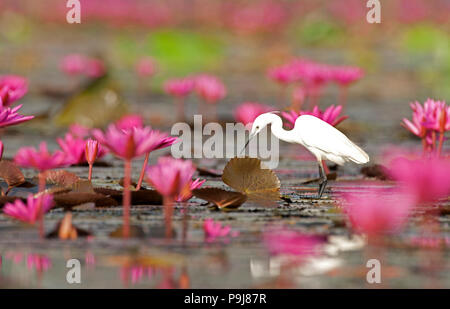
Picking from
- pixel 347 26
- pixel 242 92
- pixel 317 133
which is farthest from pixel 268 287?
pixel 347 26

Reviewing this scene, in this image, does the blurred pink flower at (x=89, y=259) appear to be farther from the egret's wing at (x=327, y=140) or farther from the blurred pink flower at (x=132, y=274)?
the egret's wing at (x=327, y=140)

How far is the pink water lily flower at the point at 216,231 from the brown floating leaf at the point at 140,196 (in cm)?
46

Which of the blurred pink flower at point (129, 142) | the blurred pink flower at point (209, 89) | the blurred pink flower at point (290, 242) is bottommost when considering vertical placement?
the blurred pink flower at point (290, 242)

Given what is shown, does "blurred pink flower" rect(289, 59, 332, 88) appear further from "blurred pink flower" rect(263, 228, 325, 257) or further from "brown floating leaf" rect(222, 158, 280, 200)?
"blurred pink flower" rect(263, 228, 325, 257)

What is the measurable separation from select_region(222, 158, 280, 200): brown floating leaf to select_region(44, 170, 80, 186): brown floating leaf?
0.65 m

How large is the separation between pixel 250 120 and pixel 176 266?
3506mm

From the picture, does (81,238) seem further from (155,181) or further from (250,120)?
(250,120)

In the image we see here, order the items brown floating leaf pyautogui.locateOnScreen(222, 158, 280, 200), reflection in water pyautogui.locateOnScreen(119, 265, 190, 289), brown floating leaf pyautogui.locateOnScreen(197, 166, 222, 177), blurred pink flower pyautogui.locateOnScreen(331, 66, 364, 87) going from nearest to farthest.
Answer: reflection in water pyautogui.locateOnScreen(119, 265, 190, 289)
brown floating leaf pyautogui.locateOnScreen(222, 158, 280, 200)
brown floating leaf pyautogui.locateOnScreen(197, 166, 222, 177)
blurred pink flower pyautogui.locateOnScreen(331, 66, 364, 87)

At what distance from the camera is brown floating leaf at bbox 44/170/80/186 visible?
Answer: 4.08m

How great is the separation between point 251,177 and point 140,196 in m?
0.53

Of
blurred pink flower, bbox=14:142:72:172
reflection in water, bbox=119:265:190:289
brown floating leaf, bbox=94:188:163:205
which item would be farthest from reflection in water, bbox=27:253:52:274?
brown floating leaf, bbox=94:188:163:205

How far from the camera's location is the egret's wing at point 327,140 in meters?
4.11

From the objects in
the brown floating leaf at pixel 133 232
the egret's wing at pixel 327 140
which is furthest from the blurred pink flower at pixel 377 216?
the brown floating leaf at pixel 133 232

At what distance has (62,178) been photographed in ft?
13.4
